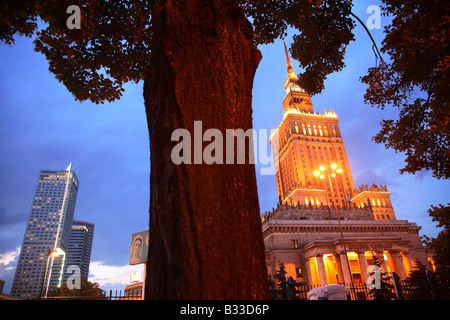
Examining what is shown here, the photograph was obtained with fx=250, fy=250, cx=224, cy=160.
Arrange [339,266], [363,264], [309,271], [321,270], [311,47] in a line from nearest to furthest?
[311,47] < [321,270] < [339,266] < [363,264] < [309,271]

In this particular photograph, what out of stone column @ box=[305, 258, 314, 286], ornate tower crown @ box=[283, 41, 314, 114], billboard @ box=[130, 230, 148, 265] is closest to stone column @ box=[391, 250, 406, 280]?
stone column @ box=[305, 258, 314, 286]

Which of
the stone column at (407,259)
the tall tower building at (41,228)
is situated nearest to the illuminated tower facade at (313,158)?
the stone column at (407,259)

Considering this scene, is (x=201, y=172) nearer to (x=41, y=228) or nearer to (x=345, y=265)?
(x=345, y=265)

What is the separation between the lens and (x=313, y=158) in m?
90.1

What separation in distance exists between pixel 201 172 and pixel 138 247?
355 inches

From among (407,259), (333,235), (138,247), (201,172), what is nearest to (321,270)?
(333,235)

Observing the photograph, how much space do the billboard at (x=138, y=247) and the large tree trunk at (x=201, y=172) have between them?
8088mm

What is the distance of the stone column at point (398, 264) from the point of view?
41562mm

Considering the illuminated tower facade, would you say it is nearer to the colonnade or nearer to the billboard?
the colonnade

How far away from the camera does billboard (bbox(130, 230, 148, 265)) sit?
30.7 ft

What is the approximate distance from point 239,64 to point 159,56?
2.79ft

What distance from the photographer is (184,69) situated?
2.45 m

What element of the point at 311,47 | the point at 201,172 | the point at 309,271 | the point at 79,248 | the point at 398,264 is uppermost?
the point at 79,248
